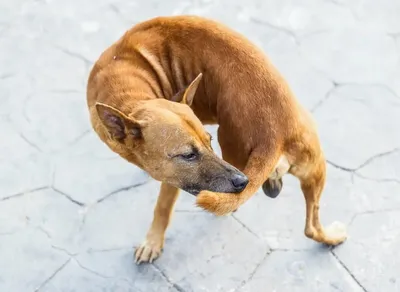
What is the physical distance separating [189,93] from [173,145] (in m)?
0.34

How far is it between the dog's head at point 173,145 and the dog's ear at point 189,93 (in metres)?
0.09

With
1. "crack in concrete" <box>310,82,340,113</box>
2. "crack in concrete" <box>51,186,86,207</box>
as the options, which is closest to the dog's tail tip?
"crack in concrete" <box>51,186,86,207</box>

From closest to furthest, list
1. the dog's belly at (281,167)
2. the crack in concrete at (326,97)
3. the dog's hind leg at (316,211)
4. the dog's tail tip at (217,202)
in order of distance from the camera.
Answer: the dog's tail tip at (217,202) → the dog's belly at (281,167) → the dog's hind leg at (316,211) → the crack in concrete at (326,97)

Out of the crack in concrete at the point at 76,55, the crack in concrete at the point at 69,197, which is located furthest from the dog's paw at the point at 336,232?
the crack in concrete at the point at 76,55

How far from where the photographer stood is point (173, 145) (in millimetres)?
3154

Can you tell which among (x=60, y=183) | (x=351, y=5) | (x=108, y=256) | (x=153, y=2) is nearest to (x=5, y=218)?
(x=60, y=183)

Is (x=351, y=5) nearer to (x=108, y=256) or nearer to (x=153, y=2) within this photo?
(x=153, y=2)

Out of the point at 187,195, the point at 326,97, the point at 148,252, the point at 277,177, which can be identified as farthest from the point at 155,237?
the point at 326,97

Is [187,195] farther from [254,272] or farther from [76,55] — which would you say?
[76,55]

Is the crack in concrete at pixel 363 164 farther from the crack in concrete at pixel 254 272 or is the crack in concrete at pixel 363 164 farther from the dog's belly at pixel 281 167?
the dog's belly at pixel 281 167

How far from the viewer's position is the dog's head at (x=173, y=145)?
3.14m

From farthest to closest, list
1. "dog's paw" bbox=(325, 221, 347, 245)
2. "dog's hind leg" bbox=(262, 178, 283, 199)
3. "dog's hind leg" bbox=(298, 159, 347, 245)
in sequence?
"dog's paw" bbox=(325, 221, 347, 245), "dog's hind leg" bbox=(262, 178, 283, 199), "dog's hind leg" bbox=(298, 159, 347, 245)

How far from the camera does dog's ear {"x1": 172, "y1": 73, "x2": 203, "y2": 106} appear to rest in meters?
3.34

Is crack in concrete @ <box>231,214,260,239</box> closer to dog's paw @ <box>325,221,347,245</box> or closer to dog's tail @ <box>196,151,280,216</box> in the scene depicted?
dog's paw @ <box>325,221,347,245</box>
